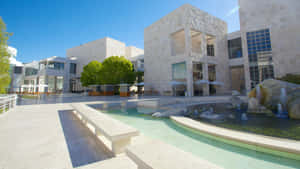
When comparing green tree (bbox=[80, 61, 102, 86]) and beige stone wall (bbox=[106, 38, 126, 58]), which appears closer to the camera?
green tree (bbox=[80, 61, 102, 86])

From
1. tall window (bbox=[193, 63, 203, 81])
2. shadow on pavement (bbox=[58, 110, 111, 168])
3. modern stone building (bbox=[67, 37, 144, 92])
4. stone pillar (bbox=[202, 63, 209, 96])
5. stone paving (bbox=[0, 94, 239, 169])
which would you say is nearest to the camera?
stone paving (bbox=[0, 94, 239, 169])

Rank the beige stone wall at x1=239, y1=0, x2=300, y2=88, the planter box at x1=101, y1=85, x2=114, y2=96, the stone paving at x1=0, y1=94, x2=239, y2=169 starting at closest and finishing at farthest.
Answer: the stone paving at x1=0, y1=94, x2=239, y2=169 < the beige stone wall at x1=239, y1=0, x2=300, y2=88 < the planter box at x1=101, y1=85, x2=114, y2=96

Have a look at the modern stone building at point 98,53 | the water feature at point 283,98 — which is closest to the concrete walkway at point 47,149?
the water feature at point 283,98

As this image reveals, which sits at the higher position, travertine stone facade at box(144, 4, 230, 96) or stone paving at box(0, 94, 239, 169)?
travertine stone facade at box(144, 4, 230, 96)

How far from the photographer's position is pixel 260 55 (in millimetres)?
20219

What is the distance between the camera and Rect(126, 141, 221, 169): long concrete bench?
144cm

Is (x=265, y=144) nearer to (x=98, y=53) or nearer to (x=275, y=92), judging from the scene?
(x=275, y=92)

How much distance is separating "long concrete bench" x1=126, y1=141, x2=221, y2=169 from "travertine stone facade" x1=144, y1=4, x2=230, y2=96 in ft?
59.4

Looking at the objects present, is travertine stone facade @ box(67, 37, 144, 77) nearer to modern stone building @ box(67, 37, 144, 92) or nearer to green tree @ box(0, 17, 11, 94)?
modern stone building @ box(67, 37, 144, 92)

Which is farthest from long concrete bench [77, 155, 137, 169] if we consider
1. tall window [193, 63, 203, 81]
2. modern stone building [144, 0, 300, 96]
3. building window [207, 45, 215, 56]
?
building window [207, 45, 215, 56]

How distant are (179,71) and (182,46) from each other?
6.63m

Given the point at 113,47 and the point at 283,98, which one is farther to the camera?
the point at 113,47

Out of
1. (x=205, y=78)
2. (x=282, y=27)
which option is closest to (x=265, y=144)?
(x=205, y=78)

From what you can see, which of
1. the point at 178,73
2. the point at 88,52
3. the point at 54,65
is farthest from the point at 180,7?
the point at 54,65
